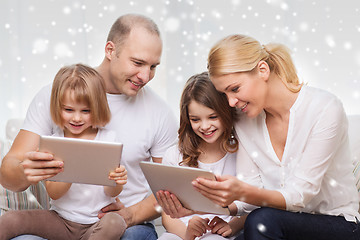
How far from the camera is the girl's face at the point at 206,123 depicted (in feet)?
6.15

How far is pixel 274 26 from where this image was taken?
301cm

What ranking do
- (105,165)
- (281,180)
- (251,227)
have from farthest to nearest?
(281,180) → (105,165) → (251,227)

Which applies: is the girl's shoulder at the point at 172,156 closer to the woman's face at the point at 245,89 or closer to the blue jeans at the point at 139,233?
the blue jeans at the point at 139,233

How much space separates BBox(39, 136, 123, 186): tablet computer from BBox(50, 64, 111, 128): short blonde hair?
0.86 feet

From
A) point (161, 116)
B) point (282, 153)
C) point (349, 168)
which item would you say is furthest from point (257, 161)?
point (161, 116)

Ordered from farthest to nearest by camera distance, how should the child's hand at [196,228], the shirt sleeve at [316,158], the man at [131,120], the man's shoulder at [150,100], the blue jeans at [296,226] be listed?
1. the man's shoulder at [150,100]
2. the man at [131,120]
3. the child's hand at [196,228]
4. the shirt sleeve at [316,158]
5. the blue jeans at [296,226]

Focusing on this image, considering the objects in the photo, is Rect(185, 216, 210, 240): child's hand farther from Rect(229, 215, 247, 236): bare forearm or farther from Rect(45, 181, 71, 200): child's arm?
Rect(45, 181, 71, 200): child's arm

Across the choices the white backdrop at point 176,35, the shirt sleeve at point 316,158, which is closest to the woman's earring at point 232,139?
the shirt sleeve at point 316,158

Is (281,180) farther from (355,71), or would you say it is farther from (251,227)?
(355,71)

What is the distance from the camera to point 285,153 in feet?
5.72

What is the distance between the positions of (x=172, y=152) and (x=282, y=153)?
49 cm

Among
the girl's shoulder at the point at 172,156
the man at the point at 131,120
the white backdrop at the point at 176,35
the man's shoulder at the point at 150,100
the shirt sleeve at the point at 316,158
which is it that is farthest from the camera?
the white backdrop at the point at 176,35

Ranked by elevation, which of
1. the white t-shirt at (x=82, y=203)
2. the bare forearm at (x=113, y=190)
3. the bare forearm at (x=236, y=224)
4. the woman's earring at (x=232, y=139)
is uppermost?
the woman's earring at (x=232, y=139)

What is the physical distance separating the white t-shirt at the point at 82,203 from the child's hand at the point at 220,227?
435 mm
